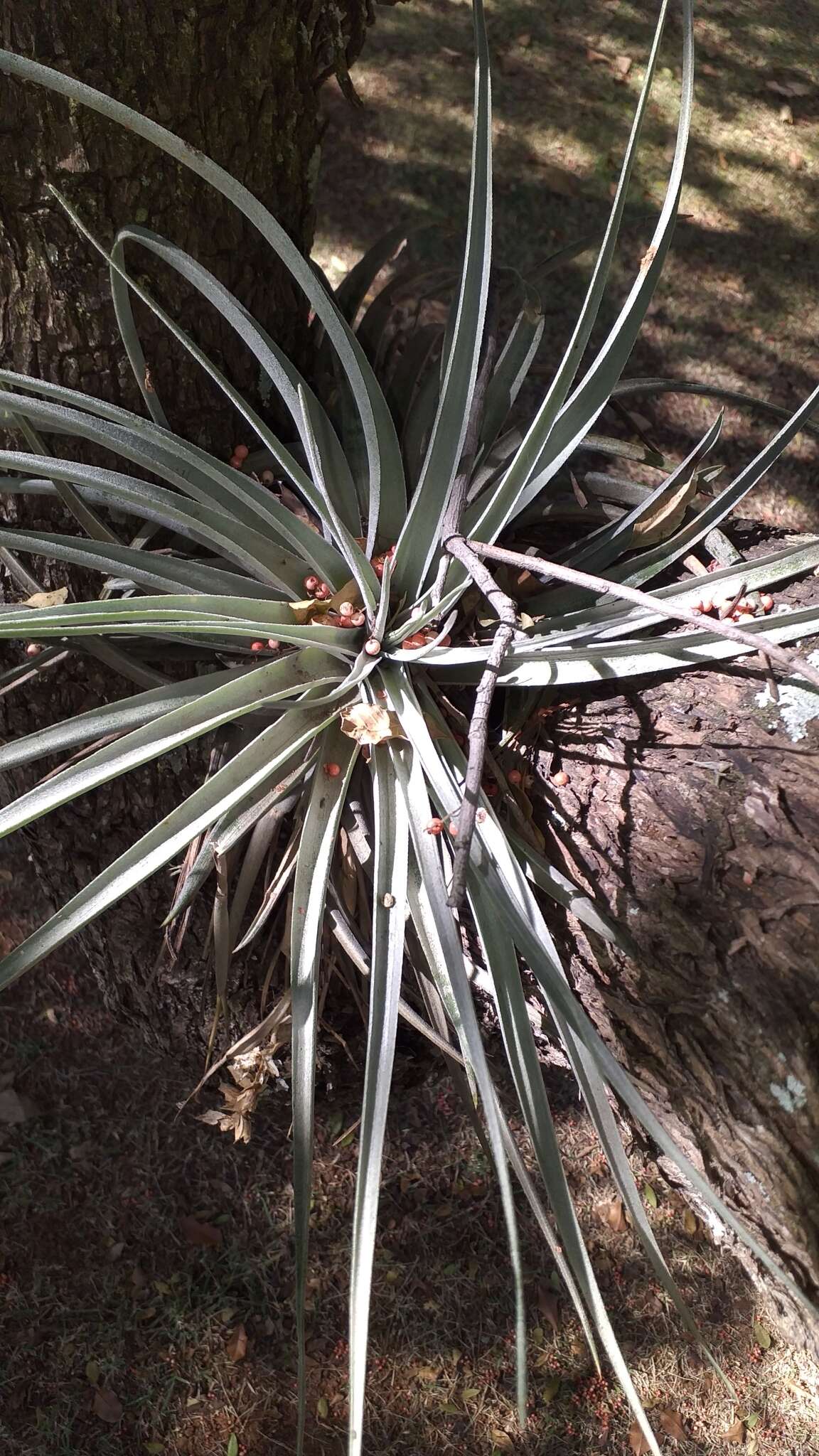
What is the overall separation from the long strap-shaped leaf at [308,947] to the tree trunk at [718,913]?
32cm

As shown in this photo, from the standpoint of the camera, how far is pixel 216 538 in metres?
1.29

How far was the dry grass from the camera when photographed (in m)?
1.81

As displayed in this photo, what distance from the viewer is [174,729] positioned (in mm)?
1174

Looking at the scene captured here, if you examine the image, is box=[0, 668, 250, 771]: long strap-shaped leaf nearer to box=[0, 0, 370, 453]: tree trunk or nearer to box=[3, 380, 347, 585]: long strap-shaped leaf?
box=[3, 380, 347, 585]: long strap-shaped leaf

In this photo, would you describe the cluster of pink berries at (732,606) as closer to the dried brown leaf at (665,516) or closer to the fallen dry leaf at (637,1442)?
the dried brown leaf at (665,516)

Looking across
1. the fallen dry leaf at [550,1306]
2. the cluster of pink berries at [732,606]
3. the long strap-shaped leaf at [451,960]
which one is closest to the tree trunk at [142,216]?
the long strap-shaped leaf at [451,960]

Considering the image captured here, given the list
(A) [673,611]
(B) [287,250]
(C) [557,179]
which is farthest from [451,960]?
(C) [557,179]

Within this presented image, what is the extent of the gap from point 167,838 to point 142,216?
843 mm

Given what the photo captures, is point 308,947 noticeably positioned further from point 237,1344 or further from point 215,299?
point 237,1344

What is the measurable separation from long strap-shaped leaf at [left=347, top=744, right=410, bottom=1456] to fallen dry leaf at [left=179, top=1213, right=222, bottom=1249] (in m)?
0.84

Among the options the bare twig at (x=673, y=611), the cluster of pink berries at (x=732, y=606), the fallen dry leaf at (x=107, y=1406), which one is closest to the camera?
the bare twig at (x=673, y=611)

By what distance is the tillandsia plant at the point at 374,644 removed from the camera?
112 cm

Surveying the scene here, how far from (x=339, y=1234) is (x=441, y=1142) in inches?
10.4

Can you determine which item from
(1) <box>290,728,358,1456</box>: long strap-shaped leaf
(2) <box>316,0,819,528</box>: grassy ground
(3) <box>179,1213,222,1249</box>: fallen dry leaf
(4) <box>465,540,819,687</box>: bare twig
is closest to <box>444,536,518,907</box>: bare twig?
(4) <box>465,540,819,687</box>: bare twig
